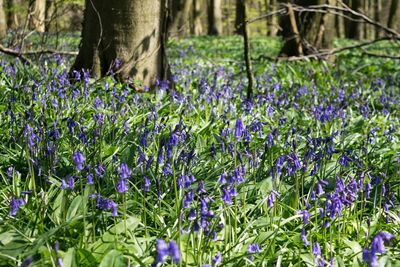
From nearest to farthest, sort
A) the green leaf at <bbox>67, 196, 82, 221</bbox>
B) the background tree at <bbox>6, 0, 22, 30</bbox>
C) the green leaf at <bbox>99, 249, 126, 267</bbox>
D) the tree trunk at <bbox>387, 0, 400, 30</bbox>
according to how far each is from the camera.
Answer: the green leaf at <bbox>99, 249, 126, 267</bbox> → the green leaf at <bbox>67, 196, 82, 221</bbox> → the background tree at <bbox>6, 0, 22, 30</bbox> → the tree trunk at <bbox>387, 0, 400, 30</bbox>

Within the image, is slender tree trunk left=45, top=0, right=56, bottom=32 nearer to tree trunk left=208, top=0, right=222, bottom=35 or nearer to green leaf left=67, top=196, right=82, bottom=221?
green leaf left=67, top=196, right=82, bottom=221

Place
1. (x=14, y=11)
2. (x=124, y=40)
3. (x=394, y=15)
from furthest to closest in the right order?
(x=394, y=15) < (x=14, y=11) < (x=124, y=40)

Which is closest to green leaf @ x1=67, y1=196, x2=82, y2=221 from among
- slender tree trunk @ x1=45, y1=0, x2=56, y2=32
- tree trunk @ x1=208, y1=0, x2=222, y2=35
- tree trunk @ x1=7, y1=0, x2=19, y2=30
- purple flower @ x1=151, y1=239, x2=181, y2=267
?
purple flower @ x1=151, y1=239, x2=181, y2=267

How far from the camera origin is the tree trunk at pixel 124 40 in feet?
18.6

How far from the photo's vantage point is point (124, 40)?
226 inches

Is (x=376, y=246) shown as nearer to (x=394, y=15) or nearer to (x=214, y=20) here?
(x=394, y=15)

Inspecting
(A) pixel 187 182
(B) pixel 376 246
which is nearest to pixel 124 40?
(A) pixel 187 182

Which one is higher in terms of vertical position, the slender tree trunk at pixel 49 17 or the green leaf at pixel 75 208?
the slender tree trunk at pixel 49 17

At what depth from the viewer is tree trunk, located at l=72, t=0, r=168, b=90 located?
5.67 m

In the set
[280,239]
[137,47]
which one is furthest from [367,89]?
[280,239]

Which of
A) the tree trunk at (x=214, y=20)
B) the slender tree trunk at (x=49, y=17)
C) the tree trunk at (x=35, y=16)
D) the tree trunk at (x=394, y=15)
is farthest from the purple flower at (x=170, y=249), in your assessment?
the tree trunk at (x=214, y=20)

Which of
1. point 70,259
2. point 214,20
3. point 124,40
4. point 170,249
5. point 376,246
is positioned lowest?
point 70,259

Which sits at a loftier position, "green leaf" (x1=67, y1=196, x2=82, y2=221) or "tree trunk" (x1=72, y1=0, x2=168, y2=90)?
"tree trunk" (x1=72, y1=0, x2=168, y2=90)

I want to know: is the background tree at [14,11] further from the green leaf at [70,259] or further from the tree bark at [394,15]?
the tree bark at [394,15]
